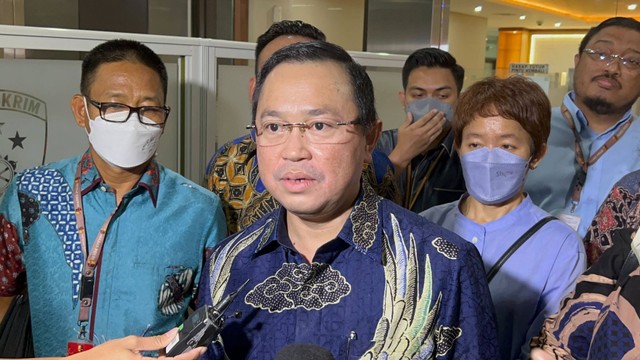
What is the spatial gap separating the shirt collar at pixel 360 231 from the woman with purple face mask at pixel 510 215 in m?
0.61

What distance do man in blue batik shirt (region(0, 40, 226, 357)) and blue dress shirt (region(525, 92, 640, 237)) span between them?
48.7 inches

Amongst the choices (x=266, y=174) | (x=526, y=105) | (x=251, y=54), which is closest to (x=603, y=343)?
(x=266, y=174)

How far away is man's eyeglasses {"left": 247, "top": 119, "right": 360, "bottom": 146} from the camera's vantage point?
4.19 ft

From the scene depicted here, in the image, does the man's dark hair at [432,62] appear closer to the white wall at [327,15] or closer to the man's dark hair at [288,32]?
the man's dark hair at [288,32]

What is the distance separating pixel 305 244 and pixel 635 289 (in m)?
0.63

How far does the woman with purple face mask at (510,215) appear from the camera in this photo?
5.83 ft

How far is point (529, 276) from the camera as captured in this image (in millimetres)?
1795

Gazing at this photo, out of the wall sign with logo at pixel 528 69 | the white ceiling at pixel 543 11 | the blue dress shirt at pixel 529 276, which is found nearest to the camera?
the blue dress shirt at pixel 529 276

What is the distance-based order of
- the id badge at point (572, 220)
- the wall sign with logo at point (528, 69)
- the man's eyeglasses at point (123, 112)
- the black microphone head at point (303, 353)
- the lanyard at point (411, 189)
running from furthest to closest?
the wall sign with logo at point (528, 69)
the lanyard at point (411, 189)
the id badge at point (572, 220)
the man's eyeglasses at point (123, 112)
the black microphone head at point (303, 353)

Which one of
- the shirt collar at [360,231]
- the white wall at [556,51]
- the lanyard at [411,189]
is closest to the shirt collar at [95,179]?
the shirt collar at [360,231]

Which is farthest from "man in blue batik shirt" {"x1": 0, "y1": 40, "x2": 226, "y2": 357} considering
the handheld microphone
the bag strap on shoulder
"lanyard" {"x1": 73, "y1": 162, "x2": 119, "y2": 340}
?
the bag strap on shoulder

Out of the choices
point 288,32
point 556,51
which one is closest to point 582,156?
point 288,32

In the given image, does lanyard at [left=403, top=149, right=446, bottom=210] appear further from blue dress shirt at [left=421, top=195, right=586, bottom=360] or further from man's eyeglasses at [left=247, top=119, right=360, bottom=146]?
man's eyeglasses at [left=247, top=119, right=360, bottom=146]

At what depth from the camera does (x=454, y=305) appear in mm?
1280
